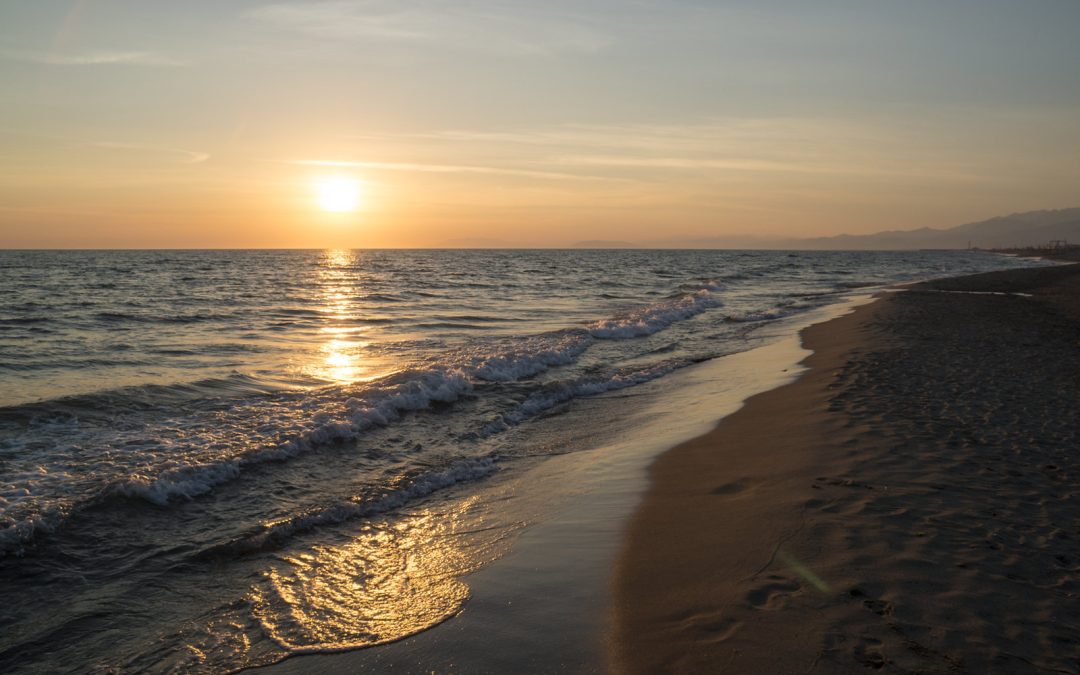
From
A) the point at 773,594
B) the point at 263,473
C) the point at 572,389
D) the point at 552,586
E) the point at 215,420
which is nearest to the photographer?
the point at 773,594

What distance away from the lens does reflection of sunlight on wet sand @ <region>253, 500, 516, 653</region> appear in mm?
4434

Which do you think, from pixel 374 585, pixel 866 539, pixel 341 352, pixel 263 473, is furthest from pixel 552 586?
pixel 341 352

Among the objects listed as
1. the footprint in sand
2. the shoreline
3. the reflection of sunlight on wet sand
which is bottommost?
the reflection of sunlight on wet sand

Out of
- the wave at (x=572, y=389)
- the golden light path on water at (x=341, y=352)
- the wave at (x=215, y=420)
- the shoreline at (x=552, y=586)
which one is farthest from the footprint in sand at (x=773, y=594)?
the golden light path on water at (x=341, y=352)

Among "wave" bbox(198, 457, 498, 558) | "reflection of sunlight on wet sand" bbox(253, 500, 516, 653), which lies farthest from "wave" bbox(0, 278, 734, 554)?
"reflection of sunlight on wet sand" bbox(253, 500, 516, 653)

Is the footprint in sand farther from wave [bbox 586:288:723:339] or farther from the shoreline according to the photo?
wave [bbox 586:288:723:339]

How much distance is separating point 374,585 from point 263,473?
3.51 metres

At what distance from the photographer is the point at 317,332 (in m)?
21.4

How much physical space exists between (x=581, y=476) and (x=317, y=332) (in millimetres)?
15775

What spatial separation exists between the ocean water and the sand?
1589mm

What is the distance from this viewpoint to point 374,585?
201 inches

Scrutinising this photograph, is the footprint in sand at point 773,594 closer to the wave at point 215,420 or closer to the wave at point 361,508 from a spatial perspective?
the wave at point 361,508

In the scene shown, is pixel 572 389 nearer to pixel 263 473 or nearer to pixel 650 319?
pixel 263 473

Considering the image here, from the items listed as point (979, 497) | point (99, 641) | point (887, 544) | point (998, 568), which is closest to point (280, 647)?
point (99, 641)
